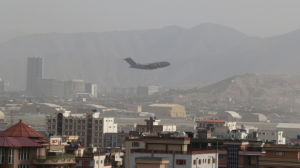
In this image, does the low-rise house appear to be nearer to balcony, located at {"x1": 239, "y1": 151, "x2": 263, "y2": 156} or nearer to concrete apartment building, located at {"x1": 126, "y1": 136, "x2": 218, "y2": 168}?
→ concrete apartment building, located at {"x1": 126, "y1": 136, "x2": 218, "y2": 168}

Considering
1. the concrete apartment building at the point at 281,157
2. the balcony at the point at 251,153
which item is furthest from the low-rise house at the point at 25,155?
the balcony at the point at 251,153

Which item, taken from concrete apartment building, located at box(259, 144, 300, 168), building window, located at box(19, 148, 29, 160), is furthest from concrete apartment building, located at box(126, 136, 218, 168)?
building window, located at box(19, 148, 29, 160)

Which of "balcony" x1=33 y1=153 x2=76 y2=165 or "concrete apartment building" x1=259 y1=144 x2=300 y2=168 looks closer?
"balcony" x1=33 y1=153 x2=76 y2=165

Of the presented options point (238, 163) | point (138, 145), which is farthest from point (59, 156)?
point (138, 145)

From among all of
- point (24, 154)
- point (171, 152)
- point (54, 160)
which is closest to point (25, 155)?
point (24, 154)

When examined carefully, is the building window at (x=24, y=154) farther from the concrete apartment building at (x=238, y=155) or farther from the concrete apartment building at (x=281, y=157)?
the concrete apartment building at (x=238, y=155)

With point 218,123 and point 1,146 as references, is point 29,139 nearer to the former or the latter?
point 1,146

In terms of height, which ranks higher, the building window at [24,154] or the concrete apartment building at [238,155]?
the building window at [24,154]

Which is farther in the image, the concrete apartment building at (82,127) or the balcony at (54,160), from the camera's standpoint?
the concrete apartment building at (82,127)
